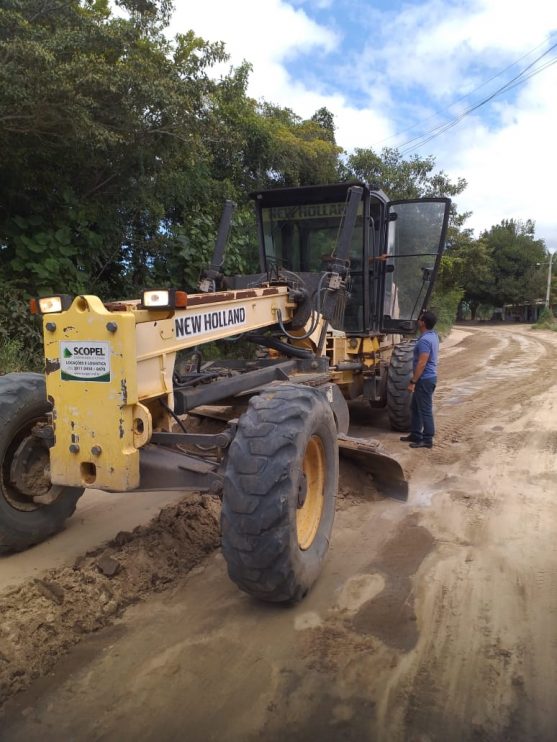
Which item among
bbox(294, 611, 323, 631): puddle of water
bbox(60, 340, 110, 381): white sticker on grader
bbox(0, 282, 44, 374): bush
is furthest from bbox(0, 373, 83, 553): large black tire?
bbox(0, 282, 44, 374): bush

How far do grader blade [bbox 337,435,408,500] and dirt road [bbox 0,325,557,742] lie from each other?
0.27m

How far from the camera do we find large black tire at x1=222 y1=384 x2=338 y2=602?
3.00m

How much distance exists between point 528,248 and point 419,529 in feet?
163

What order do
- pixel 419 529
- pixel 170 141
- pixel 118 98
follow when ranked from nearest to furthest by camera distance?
1. pixel 419 529
2. pixel 118 98
3. pixel 170 141

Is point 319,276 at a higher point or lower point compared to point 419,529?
higher

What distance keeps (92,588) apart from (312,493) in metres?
1.46

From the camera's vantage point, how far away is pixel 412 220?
7148 mm

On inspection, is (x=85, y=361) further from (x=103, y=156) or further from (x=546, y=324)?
(x=546, y=324)

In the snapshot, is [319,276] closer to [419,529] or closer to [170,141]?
[419,529]

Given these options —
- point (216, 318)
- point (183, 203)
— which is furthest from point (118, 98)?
point (216, 318)

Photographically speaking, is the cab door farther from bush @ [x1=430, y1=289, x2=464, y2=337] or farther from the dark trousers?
bush @ [x1=430, y1=289, x2=464, y2=337]

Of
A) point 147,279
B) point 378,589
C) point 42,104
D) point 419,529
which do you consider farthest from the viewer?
point 147,279

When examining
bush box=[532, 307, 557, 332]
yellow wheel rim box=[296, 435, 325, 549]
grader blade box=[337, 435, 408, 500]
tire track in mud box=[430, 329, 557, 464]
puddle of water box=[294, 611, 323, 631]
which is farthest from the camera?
bush box=[532, 307, 557, 332]

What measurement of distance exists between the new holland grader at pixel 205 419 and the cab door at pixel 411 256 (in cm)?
130
